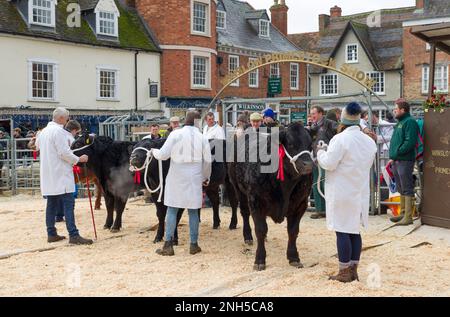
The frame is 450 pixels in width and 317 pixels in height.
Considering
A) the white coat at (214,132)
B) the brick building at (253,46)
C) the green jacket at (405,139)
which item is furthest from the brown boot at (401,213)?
the brick building at (253,46)

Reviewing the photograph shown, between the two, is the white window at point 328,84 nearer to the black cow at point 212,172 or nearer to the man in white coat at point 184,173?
the black cow at point 212,172

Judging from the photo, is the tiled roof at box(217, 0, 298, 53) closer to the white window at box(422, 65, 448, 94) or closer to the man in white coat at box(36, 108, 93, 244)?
the white window at box(422, 65, 448, 94)

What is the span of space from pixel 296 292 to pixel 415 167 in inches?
228

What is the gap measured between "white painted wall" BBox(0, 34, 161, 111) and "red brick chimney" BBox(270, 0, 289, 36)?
657 inches

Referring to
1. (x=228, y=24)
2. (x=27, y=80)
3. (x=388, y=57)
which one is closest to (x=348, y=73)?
(x=27, y=80)

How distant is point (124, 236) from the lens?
31.7ft

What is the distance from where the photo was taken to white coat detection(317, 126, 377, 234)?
6.40m

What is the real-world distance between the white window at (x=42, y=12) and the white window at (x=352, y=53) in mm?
24733

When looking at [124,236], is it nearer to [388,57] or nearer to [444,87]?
[444,87]

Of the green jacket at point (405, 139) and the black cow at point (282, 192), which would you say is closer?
the black cow at point (282, 192)

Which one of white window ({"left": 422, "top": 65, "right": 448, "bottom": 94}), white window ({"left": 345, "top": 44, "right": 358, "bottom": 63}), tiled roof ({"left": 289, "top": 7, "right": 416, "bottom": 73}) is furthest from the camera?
white window ({"left": 345, "top": 44, "right": 358, "bottom": 63})

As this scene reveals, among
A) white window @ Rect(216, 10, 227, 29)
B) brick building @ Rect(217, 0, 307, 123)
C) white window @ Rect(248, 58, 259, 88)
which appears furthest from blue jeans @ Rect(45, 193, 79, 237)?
white window @ Rect(216, 10, 227, 29)

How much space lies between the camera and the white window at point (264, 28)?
40188 mm

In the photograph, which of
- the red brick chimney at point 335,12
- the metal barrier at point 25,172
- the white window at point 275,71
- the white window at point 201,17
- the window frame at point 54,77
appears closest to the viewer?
the metal barrier at point 25,172
